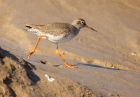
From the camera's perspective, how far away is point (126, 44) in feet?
51.0

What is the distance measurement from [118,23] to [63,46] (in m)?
3.30

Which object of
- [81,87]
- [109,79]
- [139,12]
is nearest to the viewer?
[81,87]

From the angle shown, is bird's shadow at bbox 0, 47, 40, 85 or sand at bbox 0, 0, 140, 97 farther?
sand at bbox 0, 0, 140, 97

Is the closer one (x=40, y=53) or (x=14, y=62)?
(x=14, y=62)

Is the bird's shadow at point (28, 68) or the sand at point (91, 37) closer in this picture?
the bird's shadow at point (28, 68)

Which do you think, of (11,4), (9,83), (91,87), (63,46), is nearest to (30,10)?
(11,4)

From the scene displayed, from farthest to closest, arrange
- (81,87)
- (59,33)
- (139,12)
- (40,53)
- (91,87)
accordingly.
Result: (139,12) → (40,53) → (59,33) → (91,87) → (81,87)

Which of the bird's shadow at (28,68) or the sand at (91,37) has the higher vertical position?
the sand at (91,37)

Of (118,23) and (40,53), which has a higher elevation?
(118,23)

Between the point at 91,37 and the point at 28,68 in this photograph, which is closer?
the point at 28,68

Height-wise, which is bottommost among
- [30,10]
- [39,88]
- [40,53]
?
[39,88]

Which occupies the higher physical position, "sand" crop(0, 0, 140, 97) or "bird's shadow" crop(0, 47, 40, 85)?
"sand" crop(0, 0, 140, 97)

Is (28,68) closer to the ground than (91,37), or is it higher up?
closer to the ground

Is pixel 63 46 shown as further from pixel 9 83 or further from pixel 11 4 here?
pixel 9 83
